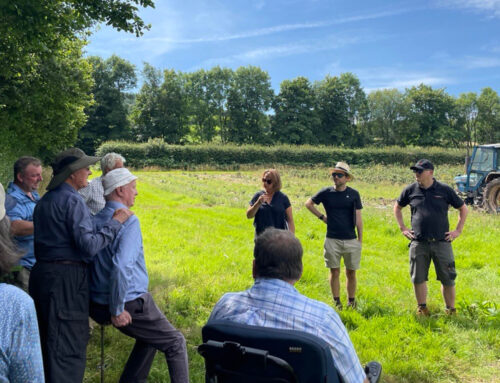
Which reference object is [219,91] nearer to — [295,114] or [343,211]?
[295,114]

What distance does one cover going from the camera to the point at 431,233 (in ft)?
17.6

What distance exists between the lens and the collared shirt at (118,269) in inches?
114

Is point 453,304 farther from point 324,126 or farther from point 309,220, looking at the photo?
point 324,126

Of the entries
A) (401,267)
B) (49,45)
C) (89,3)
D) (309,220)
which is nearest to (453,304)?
(401,267)

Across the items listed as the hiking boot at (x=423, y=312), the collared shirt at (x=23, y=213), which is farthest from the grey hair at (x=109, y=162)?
the hiking boot at (x=423, y=312)

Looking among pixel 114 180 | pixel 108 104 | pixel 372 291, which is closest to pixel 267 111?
pixel 108 104

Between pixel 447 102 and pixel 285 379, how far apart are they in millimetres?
80394

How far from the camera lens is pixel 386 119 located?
272 feet

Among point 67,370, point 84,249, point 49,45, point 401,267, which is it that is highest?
point 49,45

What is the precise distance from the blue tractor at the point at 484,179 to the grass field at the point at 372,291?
1.55 m

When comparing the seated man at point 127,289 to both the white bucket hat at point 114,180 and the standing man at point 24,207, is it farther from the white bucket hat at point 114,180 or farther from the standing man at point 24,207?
the standing man at point 24,207

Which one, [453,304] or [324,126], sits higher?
[324,126]

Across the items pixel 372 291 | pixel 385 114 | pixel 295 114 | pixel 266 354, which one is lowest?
pixel 372 291

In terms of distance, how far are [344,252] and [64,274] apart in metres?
3.88
